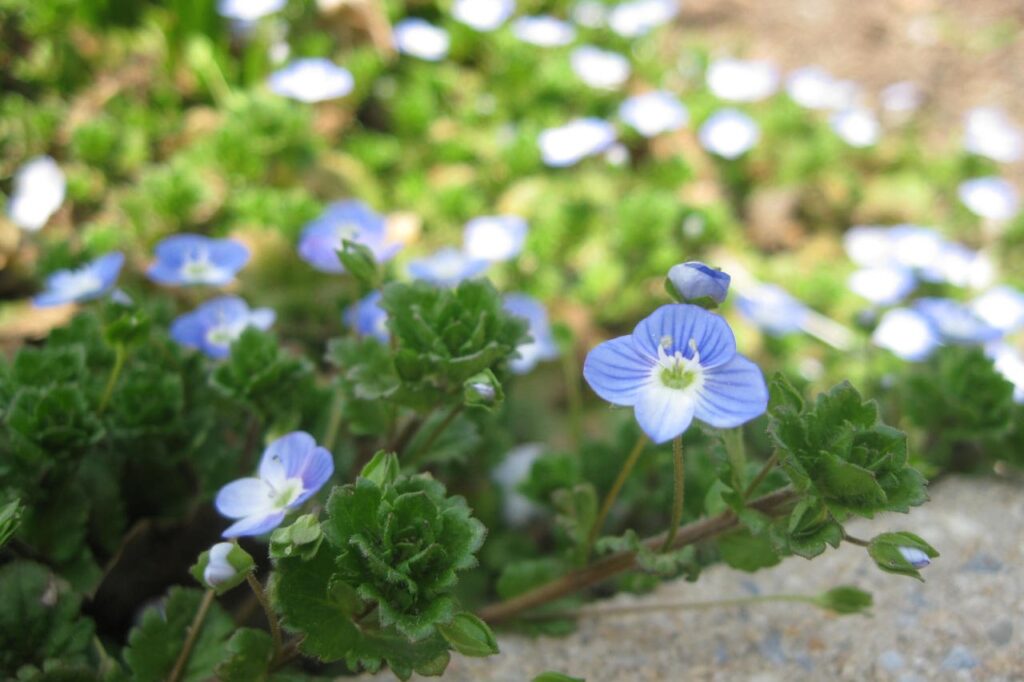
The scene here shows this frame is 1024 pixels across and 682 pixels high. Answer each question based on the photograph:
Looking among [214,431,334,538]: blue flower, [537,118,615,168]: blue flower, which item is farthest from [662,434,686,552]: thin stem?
[537,118,615,168]: blue flower

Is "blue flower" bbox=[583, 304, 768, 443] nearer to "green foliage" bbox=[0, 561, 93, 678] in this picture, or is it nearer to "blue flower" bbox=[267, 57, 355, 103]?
"green foliage" bbox=[0, 561, 93, 678]

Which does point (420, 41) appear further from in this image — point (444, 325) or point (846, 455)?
point (846, 455)

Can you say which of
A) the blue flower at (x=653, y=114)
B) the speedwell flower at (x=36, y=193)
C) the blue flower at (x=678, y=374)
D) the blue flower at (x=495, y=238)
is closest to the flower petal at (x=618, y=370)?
the blue flower at (x=678, y=374)

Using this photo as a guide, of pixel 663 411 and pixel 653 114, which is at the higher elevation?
pixel 663 411

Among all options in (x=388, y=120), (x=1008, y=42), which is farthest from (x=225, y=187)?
(x=1008, y=42)

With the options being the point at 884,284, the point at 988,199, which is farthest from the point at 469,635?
the point at 988,199

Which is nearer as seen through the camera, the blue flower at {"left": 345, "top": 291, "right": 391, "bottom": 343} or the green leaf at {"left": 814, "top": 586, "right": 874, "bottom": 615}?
the green leaf at {"left": 814, "top": 586, "right": 874, "bottom": 615}
